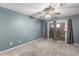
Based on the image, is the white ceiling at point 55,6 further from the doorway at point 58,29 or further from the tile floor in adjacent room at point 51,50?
the tile floor in adjacent room at point 51,50

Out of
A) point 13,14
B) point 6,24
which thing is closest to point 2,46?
point 6,24

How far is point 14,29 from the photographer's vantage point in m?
3.11

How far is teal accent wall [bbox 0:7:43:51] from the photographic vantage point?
2.65 meters

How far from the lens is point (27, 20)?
A: 12.8 ft

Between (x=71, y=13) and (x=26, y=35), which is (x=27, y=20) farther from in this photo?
(x=71, y=13)

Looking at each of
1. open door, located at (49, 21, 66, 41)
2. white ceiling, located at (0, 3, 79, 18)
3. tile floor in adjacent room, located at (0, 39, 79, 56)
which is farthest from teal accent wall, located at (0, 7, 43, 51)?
open door, located at (49, 21, 66, 41)

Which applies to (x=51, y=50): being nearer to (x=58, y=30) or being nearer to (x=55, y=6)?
(x=58, y=30)

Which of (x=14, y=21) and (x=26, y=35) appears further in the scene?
(x=26, y=35)

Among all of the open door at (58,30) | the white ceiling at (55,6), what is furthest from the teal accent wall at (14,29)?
the open door at (58,30)

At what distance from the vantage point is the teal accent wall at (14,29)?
104 inches

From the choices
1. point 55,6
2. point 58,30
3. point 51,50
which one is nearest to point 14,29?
point 51,50

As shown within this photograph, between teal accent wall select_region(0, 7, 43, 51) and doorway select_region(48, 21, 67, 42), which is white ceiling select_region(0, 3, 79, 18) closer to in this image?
doorway select_region(48, 21, 67, 42)

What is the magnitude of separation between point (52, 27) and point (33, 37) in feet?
6.78

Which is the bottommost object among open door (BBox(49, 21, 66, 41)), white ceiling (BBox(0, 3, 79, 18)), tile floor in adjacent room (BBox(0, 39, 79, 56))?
tile floor in adjacent room (BBox(0, 39, 79, 56))
